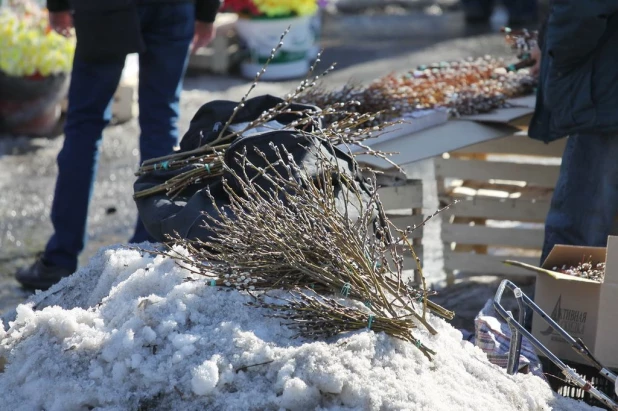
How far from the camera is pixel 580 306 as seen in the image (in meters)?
2.79

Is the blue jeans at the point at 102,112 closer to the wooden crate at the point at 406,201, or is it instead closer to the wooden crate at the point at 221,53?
the wooden crate at the point at 406,201

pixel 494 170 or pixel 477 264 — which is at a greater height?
pixel 494 170

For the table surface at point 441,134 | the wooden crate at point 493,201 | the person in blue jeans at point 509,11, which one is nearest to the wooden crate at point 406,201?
the table surface at point 441,134

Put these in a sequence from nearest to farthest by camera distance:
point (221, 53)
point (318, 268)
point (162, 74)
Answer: point (318, 268) < point (162, 74) < point (221, 53)

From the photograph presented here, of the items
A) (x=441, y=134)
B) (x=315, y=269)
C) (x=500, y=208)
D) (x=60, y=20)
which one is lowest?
(x=500, y=208)

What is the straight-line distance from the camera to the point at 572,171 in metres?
3.38

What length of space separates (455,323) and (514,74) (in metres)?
1.29

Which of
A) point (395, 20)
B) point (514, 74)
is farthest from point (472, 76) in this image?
point (395, 20)

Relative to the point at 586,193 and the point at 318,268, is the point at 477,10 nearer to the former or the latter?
the point at 586,193

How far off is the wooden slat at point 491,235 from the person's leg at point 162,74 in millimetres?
1338

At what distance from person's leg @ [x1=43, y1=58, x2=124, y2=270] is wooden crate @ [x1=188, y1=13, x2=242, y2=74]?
15.2ft

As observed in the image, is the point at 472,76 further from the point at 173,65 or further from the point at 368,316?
the point at 368,316

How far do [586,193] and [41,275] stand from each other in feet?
7.47

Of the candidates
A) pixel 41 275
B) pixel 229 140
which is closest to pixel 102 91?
pixel 41 275
